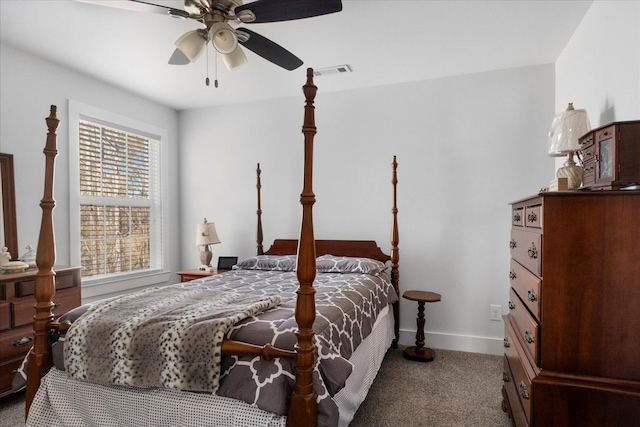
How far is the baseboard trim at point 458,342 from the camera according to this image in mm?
3199

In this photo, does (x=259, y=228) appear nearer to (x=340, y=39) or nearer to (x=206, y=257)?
(x=206, y=257)

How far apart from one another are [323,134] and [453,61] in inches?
54.9

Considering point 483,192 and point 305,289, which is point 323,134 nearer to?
point 483,192

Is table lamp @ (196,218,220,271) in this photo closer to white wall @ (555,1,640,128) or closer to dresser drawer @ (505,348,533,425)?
dresser drawer @ (505,348,533,425)

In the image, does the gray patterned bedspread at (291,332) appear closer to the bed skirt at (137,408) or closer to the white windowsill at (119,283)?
the bed skirt at (137,408)

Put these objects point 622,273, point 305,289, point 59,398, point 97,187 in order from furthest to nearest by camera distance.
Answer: point 97,187 → point 59,398 → point 305,289 → point 622,273

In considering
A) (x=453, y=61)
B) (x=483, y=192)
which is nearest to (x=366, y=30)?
(x=453, y=61)

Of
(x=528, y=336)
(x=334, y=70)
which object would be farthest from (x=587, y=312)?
(x=334, y=70)

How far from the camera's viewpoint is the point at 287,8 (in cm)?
170

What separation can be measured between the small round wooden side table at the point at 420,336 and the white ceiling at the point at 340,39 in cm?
197

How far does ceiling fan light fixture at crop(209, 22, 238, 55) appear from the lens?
176 centimetres

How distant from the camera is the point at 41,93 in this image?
2.95 meters

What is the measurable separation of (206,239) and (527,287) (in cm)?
313

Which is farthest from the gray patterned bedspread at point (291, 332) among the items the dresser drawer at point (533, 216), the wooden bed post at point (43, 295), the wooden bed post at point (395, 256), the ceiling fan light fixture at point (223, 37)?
the ceiling fan light fixture at point (223, 37)
